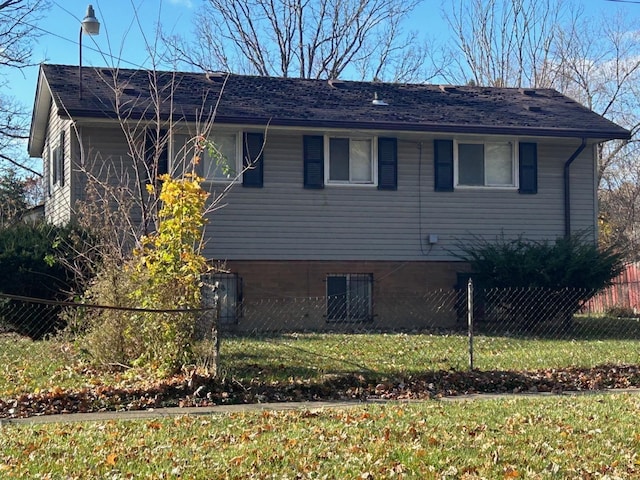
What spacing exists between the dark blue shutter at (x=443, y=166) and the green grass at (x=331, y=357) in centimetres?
391

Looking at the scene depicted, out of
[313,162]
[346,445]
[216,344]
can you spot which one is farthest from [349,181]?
[346,445]

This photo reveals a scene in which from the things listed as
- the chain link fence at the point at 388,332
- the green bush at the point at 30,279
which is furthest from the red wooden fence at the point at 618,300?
the green bush at the point at 30,279

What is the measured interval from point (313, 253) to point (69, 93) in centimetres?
579

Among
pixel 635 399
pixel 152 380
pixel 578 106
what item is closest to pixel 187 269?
pixel 152 380

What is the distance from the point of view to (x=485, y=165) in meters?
17.7

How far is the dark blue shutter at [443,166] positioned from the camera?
17.4 metres

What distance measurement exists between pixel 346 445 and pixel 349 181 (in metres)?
10.8

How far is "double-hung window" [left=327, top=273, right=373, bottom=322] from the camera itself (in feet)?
56.3

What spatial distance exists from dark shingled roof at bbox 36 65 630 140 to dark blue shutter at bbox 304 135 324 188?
508 millimetres

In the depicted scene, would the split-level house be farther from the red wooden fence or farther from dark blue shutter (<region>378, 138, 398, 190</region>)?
the red wooden fence

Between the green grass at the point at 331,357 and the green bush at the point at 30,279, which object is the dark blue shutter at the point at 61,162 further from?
the green grass at the point at 331,357

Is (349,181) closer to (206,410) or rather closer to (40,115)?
(40,115)

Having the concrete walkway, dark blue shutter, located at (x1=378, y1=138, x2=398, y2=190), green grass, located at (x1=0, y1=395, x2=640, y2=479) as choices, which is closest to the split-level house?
dark blue shutter, located at (x1=378, y1=138, x2=398, y2=190)

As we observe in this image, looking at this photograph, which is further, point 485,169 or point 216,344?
point 485,169
